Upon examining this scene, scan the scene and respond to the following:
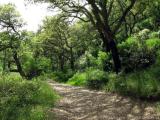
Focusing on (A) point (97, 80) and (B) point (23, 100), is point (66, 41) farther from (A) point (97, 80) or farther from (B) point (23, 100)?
(B) point (23, 100)

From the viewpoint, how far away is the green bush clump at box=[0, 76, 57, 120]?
1169cm

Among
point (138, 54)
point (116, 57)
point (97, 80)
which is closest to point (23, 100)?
point (138, 54)

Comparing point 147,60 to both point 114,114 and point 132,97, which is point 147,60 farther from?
point 114,114

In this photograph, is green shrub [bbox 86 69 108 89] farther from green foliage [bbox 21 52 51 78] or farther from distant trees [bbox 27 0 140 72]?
green foliage [bbox 21 52 51 78]

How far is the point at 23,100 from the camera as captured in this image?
14.4 m

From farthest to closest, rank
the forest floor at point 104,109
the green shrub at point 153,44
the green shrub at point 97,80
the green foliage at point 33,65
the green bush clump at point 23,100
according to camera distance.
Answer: the green foliage at point 33,65 < the green shrub at point 97,80 < the green shrub at point 153,44 < the forest floor at point 104,109 < the green bush clump at point 23,100

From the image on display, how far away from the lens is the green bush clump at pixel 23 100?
1169cm

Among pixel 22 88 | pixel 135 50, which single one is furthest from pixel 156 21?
pixel 22 88

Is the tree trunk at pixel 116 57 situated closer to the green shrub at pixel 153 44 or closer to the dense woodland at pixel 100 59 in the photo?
the dense woodland at pixel 100 59

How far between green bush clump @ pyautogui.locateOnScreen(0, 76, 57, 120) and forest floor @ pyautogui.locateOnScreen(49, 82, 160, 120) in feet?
1.82

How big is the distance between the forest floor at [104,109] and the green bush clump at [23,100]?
556 millimetres

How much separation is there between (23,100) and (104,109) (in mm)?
3240

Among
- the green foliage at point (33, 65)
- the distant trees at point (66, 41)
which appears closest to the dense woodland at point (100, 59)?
the distant trees at point (66, 41)

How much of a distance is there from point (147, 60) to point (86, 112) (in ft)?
21.7
